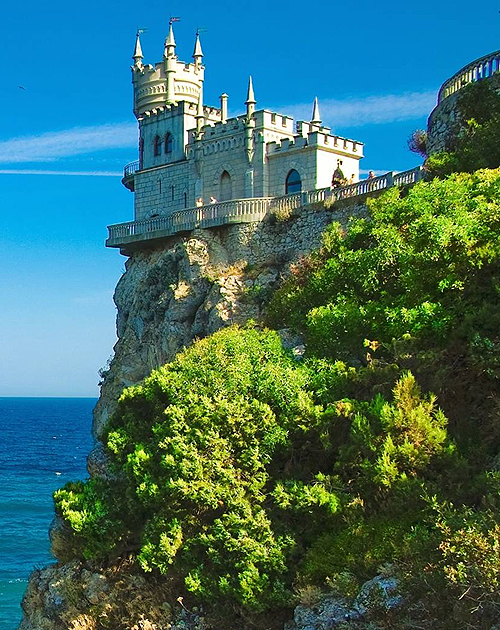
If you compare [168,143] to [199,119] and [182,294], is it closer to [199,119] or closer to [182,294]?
[199,119]

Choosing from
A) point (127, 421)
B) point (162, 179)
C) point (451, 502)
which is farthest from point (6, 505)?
point (451, 502)

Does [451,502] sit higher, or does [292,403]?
[292,403]

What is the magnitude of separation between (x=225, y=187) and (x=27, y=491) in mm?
35151

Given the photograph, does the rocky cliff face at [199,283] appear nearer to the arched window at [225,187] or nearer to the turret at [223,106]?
the arched window at [225,187]

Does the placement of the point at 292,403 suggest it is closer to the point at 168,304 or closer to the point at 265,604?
the point at 265,604

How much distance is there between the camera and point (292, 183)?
30.6 metres

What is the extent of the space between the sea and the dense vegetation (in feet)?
67.1

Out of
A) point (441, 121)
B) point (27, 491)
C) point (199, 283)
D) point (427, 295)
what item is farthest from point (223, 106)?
point (27, 491)

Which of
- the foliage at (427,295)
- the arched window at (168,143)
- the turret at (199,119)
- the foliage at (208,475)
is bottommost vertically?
the foliage at (208,475)

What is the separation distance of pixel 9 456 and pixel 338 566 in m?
73.7

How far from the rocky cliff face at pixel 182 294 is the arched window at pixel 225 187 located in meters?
2.49

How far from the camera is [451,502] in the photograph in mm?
11984

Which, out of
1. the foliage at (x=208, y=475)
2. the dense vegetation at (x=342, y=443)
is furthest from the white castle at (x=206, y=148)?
the foliage at (x=208, y=475)

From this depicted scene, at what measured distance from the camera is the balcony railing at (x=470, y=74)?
22.7 m
